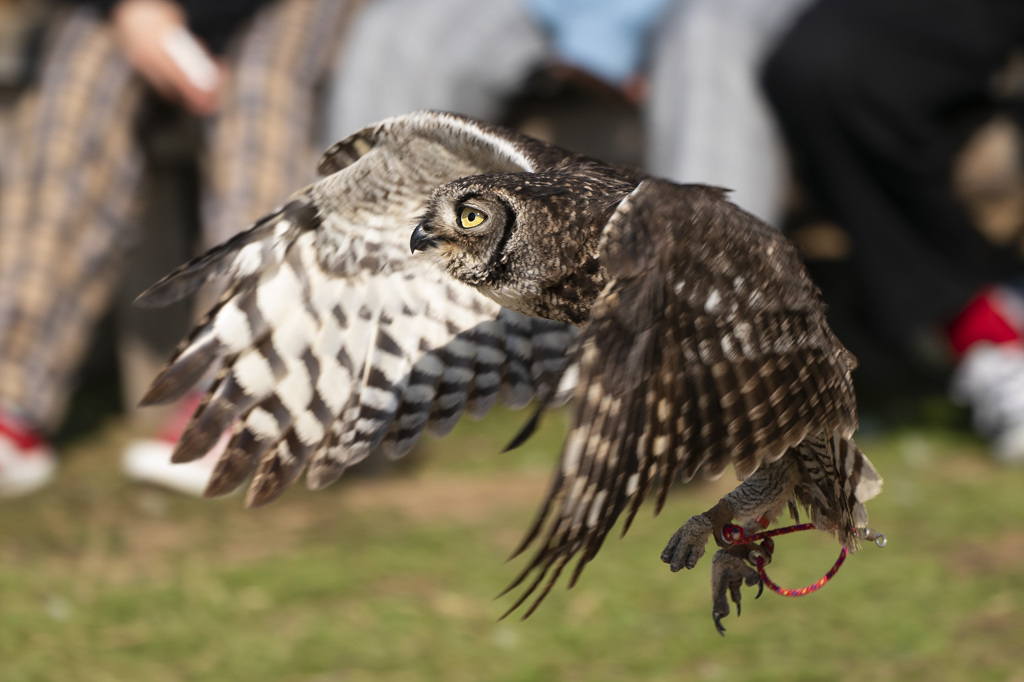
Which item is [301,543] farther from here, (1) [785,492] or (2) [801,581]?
(1) [785,492]

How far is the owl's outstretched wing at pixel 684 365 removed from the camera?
6.88ft

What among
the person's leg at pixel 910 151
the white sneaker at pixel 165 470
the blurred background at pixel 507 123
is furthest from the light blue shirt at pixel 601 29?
the white sneaker at pixel 165 470

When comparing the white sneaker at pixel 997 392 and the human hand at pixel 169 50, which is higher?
the human hand at pixel 169 50

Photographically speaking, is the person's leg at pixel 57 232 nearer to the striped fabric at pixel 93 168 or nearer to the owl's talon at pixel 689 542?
the striped fabric at pixel 93 168

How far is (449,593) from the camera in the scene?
162 inches

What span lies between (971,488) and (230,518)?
280 cm

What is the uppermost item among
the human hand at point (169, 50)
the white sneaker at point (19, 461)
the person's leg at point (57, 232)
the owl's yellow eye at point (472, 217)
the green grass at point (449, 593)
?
the owl's yellow eye at point (472, 217)

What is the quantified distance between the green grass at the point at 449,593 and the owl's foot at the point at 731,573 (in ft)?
3.22

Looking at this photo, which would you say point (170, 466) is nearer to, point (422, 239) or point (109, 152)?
point (109, 152)

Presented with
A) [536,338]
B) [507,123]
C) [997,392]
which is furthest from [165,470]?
[997,392]

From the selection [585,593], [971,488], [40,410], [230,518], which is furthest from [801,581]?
[40,410]

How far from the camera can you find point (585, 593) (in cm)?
408

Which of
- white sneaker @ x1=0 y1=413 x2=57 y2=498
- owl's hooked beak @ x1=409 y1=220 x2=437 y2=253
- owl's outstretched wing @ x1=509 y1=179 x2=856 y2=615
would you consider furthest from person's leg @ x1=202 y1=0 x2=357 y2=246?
owl's outstretched wing @ x1=509 y1=179 x2=856 y2=615

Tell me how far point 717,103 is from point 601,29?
0.58 metres
